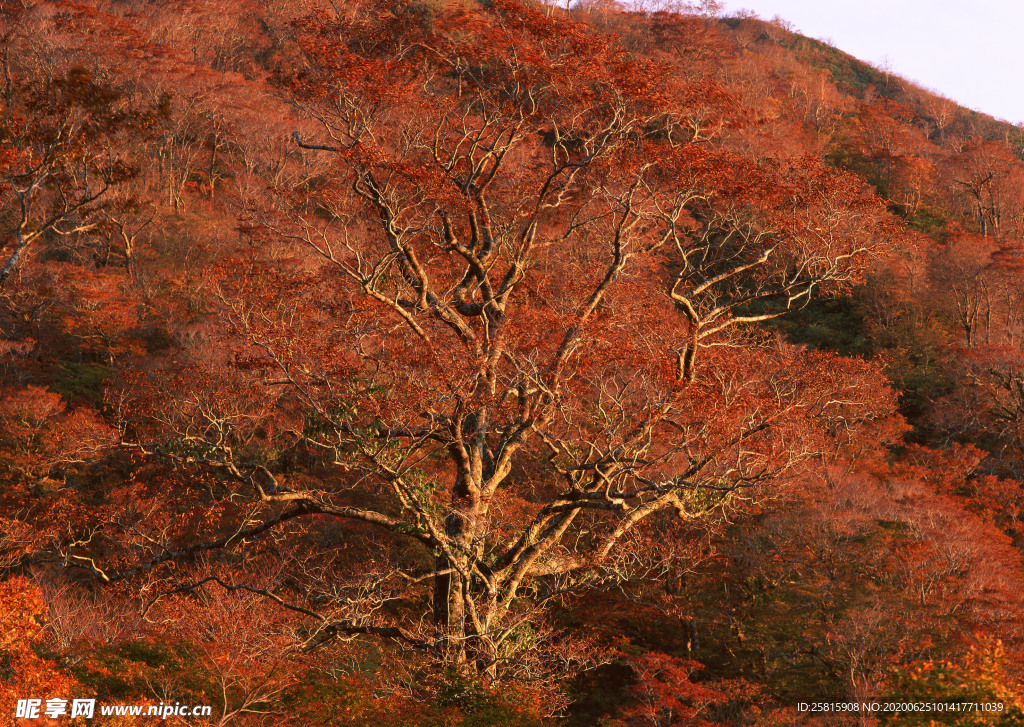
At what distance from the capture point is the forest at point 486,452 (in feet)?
31.2

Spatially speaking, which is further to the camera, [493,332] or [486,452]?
[486,452]

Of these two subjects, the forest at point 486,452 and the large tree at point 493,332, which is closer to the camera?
the forest at point 486,452

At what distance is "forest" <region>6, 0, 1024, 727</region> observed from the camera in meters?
9.52

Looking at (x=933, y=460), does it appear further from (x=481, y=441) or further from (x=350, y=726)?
(x=350, y=726)

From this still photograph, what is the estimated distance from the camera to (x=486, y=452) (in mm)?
11750

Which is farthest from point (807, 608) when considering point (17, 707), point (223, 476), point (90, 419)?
point (90, 419)

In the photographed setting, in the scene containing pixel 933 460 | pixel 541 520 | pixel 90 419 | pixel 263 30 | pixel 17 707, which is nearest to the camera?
pixel 17 707

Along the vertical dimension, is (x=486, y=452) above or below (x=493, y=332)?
below

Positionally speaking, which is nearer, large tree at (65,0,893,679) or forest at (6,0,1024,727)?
forest at (6,0,1024,727)

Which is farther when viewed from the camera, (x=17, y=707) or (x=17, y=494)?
(x=17, y=494)

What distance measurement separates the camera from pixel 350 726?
811 cm

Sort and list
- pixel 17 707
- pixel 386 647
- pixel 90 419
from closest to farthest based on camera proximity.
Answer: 1. pixel 17 707
2. pixel 386 647
3. pixel 90 419

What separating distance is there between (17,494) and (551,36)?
14395mm

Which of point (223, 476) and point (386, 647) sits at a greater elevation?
point (223, 476)
